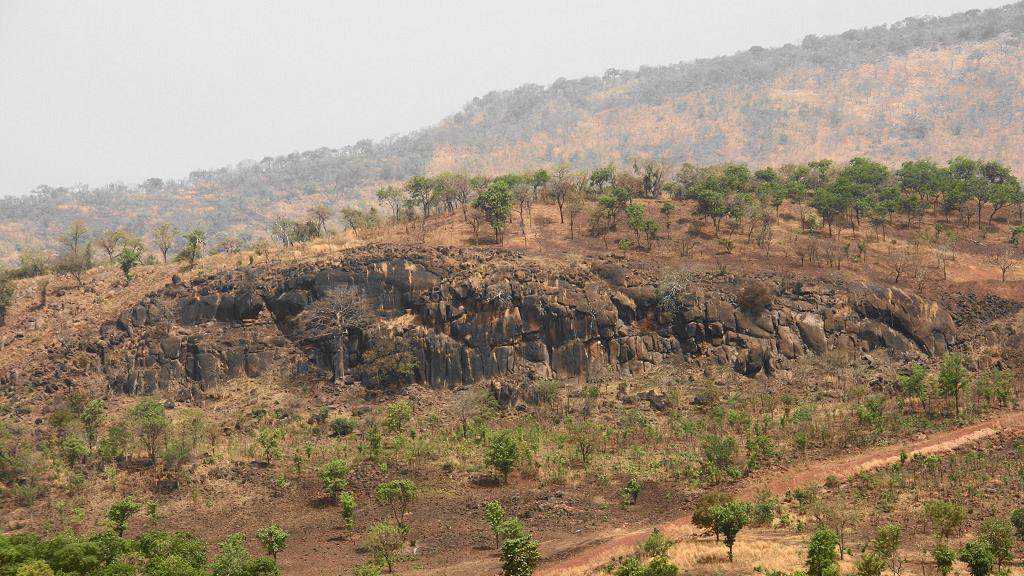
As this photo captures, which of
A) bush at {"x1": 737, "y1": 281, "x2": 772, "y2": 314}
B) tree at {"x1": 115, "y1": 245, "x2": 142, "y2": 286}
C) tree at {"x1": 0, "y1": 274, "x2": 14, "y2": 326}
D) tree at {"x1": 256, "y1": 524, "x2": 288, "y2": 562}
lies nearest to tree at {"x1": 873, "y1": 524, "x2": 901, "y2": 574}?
tree at {"x1": 256, "y1": 524, "x2": 288, "y2": 562}

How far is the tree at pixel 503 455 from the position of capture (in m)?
44.5

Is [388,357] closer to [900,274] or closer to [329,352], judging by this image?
[329,352]

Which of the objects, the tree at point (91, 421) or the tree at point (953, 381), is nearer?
the tree at point (953, 381)

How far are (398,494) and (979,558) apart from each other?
2565 centimetres

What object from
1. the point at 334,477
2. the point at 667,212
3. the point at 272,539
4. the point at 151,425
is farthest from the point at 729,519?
the point at 667,212

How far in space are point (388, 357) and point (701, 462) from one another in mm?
24046

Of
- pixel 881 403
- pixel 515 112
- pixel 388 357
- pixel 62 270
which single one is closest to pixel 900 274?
pixel 881 403

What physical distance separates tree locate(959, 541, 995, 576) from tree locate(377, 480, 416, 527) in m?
24.4

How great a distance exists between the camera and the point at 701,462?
4341cm

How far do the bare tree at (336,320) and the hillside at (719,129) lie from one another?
8463 centimetres

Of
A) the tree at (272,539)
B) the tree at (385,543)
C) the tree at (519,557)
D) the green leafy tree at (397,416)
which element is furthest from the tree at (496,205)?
the tree at (519,557)

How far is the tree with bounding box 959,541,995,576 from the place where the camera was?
88.2ft

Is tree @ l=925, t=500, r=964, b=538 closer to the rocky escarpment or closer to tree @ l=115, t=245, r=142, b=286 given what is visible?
the rocky escarpment

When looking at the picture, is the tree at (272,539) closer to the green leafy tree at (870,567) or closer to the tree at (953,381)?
the green leafy tree at (870,567)
